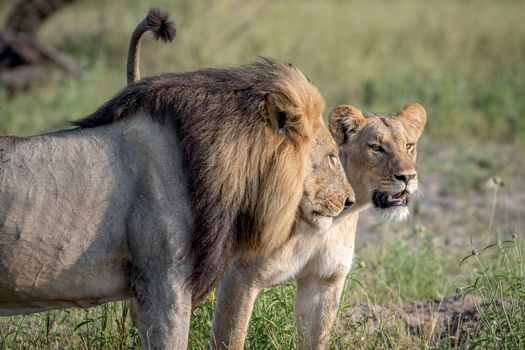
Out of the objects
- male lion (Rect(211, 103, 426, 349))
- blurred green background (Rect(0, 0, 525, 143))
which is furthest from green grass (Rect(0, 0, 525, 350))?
male lion (Rect(211, 103, 426, 349))

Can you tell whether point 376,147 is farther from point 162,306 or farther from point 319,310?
point 162,306

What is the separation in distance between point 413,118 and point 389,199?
0.54m

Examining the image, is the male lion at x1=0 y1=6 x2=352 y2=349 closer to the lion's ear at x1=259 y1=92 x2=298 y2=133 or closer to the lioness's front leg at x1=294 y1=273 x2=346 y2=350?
the lion's ear at x1=259 y1=92 x2=298 y2=133

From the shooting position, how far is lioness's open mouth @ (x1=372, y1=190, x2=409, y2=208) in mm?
4441

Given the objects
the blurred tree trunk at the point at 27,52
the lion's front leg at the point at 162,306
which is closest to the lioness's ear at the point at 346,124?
the lion's front leg at the point at 162,306

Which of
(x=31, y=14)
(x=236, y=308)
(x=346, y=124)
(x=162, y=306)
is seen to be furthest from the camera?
(x=31, y=14)

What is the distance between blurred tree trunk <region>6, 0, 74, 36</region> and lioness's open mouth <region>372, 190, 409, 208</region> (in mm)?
7835

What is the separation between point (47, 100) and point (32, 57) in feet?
2.94

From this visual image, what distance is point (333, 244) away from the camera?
4336 millimetres

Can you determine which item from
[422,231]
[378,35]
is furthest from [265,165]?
[378,35]

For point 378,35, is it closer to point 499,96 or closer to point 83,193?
point 499,96

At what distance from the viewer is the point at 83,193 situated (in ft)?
11.8

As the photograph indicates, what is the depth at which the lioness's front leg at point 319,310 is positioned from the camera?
437 cm

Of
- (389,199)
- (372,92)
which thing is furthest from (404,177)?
(372,92)
